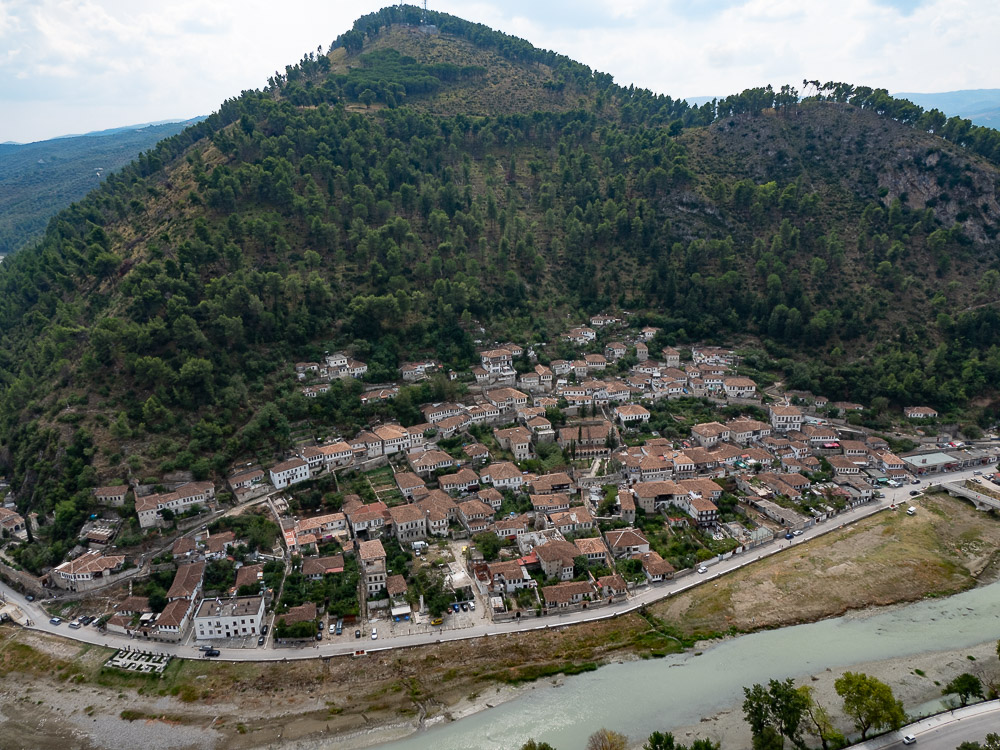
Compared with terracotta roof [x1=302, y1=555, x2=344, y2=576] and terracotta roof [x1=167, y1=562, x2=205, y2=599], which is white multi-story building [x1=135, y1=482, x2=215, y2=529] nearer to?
terracotta roof [x1=167, y1=562, x2=205, y2=599]

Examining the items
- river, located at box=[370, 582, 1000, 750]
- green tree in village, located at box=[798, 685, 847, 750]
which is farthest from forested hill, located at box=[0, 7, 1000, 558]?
green tree in village, located at box=[798, 685, 847, 750]

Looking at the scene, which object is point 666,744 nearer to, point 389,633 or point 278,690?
point 389,633

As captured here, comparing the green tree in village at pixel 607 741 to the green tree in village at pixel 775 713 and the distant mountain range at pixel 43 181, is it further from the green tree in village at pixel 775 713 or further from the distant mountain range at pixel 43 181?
the distant mountain range at pixel 43 181

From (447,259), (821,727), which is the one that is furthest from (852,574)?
(447,259)

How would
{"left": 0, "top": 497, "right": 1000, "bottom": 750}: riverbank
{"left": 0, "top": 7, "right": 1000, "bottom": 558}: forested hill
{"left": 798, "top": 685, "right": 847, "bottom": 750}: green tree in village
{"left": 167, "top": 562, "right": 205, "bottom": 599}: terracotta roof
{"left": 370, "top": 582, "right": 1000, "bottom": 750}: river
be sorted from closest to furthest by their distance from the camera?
{"left": 798, "top": 685, "right": 847, "bottom": 750}: green tree in village < {"left": 370, "top": 582, "right": 1000, "bottom": 750}: river < {"left": 0, "top": 497, "right": 1000, "bottom": 750}: riverbank < {"left": 167, "top": 562, "right": 205, "bottom": 599}: terracotta roof < {"left": 0, "top": 7, "right": 1000, "bottom": 558}: forested hill

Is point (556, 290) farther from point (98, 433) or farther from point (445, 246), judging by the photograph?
point (98, 433)
